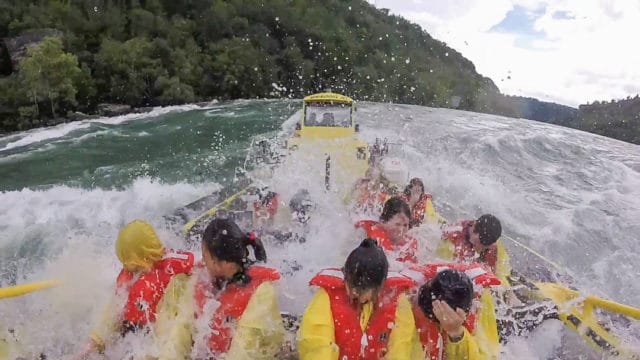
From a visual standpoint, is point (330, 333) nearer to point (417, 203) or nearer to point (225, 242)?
point (225, 242)

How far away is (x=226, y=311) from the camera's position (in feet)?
9.43

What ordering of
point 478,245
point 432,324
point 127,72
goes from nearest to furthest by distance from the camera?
1. point 432,324
2. point 478,245
3. point 127,72

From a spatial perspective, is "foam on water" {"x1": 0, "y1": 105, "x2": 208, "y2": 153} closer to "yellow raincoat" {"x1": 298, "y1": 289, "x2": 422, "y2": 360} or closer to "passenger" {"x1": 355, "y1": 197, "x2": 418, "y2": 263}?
"passenger" {"x1": 355, "y1": 197, "x2": 418, "y2": 263}

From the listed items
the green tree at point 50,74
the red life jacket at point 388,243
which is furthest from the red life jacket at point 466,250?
the green tree at point 50,74

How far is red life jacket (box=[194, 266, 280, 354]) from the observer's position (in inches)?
113

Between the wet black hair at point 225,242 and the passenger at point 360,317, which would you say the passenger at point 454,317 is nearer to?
the passenger at point 360,317

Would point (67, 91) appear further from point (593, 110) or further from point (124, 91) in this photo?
point (593, 110)

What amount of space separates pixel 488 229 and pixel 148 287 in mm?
2827

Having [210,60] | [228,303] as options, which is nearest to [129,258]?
[228,303]

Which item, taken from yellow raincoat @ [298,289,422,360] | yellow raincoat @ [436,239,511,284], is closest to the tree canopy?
yellow raincoat @ [436,239,511,284]

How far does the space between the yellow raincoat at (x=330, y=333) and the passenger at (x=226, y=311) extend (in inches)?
10.4

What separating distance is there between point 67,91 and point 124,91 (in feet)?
16.3

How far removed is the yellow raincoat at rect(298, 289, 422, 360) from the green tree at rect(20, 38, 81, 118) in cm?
2266

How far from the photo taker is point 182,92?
99.3 ft
